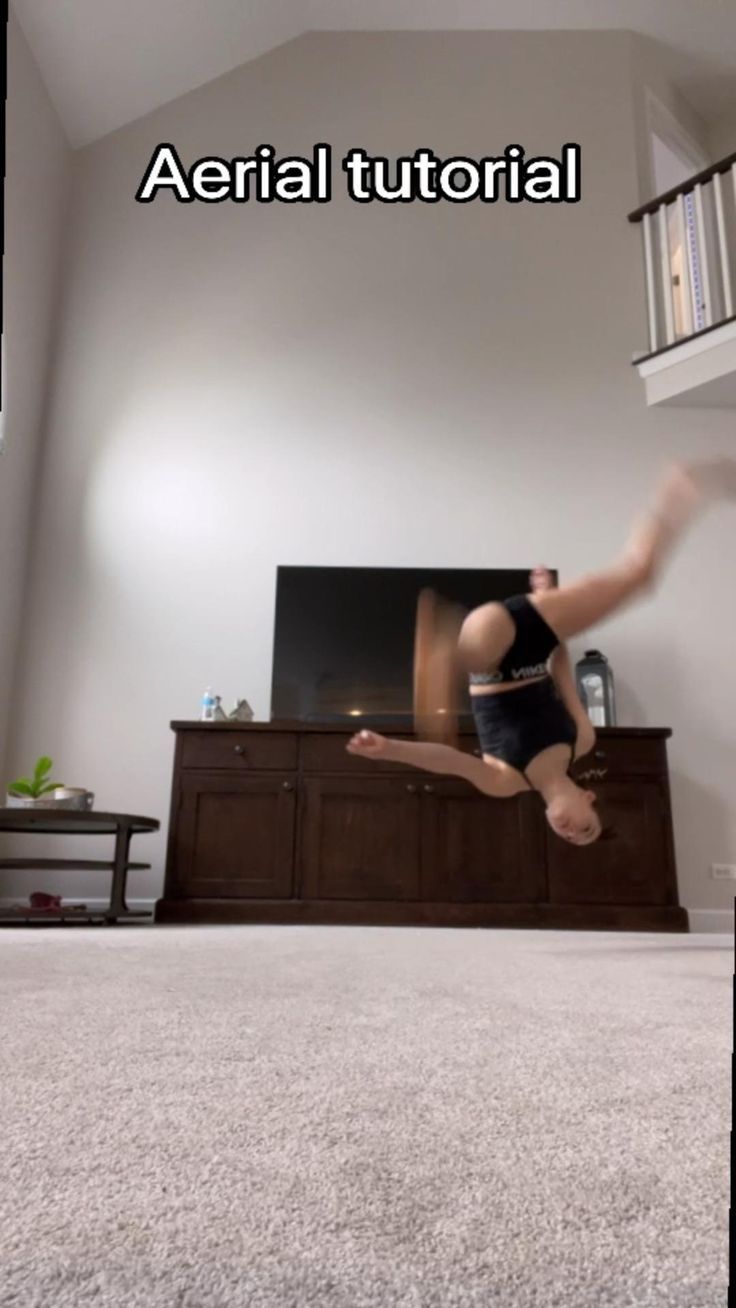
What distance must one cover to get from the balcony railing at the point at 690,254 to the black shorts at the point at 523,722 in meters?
3.20

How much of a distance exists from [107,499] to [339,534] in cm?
105

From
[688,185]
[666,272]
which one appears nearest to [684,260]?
[666,272]

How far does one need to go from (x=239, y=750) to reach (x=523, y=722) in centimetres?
258

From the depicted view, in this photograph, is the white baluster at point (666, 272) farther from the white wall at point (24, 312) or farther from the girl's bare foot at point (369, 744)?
the girl's bare foot at point (369, 744)

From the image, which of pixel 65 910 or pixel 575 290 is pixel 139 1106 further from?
pixel 575 290

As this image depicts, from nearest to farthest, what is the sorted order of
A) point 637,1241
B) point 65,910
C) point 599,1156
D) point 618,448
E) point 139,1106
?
point 637,1241
point 599,1156
point 139,1106
point 65,910
point 618,448

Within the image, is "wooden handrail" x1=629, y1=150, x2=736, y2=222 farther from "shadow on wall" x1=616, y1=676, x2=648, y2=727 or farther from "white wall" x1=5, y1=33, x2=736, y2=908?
"shadow on wall" x1=616, y1=676, x2=648, y2=727

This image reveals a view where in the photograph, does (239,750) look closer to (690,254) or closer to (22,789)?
(22,789)

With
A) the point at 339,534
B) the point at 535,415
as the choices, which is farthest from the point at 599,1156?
the point at 535,415

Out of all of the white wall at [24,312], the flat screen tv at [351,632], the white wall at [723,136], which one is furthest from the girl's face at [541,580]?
the white wall at [723,136]

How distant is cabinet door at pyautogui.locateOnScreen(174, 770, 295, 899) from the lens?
2.87 meters

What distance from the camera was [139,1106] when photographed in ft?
1.92

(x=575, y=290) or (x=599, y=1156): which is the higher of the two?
(x=575, y=290)

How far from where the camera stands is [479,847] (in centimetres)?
291
